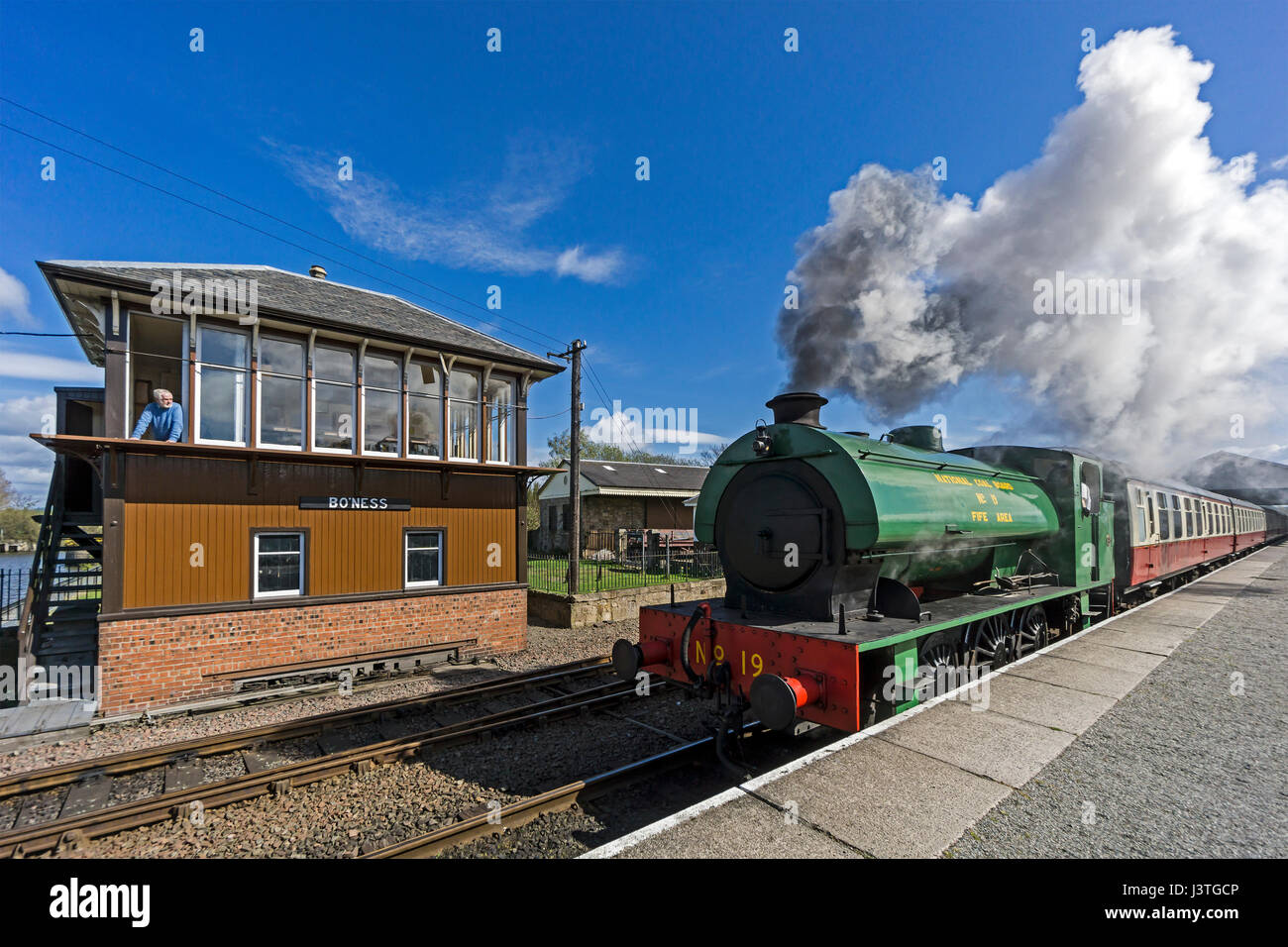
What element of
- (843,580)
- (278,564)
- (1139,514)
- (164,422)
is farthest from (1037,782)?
(164,422)

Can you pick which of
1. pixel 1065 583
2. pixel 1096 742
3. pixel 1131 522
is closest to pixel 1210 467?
pixel 1131 522

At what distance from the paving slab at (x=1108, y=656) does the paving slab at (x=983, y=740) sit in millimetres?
3459

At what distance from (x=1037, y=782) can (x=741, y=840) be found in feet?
8.93

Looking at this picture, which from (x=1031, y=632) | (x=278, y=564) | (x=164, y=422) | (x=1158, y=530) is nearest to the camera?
(x=164, y=422)

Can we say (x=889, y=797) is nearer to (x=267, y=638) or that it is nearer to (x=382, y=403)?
(x=267, y=638)

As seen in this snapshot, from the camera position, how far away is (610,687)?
8.05 meters

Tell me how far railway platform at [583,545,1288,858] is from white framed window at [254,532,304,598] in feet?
26.5

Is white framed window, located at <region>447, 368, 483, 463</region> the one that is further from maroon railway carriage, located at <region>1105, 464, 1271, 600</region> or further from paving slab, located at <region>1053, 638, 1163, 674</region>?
maroon railway carriage, located at <region>1105, 464, 1271, 600</region>

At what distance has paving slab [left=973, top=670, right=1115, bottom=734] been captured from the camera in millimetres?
5758

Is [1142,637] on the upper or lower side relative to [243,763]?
upper

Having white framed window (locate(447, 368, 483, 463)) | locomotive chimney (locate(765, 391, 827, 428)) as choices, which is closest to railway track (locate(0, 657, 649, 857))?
locomotive chimney (locate(765, 391, 827, 428))

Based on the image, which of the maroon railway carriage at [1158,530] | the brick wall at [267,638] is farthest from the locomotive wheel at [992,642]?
the brick wall at [267,638]

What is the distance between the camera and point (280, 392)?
9422 mm
